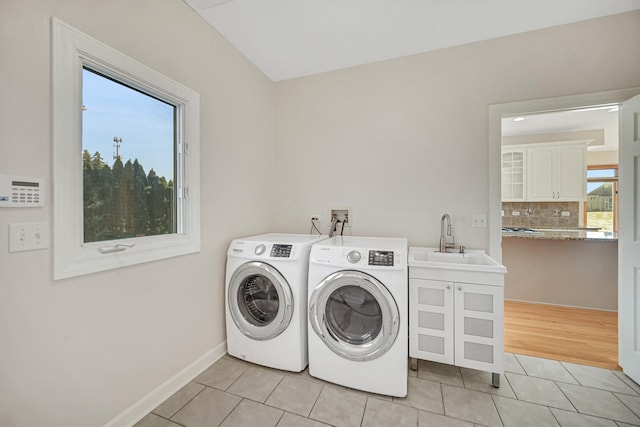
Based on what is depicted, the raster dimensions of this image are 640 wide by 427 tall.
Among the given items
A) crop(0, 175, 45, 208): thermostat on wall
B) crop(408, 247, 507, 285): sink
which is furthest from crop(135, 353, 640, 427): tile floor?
crop(0, 175, 45, 208): thermostat on wall

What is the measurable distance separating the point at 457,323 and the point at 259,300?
1387 mm

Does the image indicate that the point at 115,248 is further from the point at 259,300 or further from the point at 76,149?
the point at 259,300

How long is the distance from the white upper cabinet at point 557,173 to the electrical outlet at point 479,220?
296 cm

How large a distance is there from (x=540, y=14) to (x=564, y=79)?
51cm

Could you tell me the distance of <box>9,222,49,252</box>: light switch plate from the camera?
1044mm

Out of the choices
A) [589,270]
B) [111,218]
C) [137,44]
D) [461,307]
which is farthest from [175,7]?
[589,270]

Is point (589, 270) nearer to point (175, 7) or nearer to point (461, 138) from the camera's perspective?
point (461, 138)

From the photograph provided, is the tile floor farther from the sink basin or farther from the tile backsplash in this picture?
the tile backsplash

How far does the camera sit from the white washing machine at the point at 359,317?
164 cm

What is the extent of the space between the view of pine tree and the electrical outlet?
2.29 meters

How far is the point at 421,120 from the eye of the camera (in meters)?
2.39

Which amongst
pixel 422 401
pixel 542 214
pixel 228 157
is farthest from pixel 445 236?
pixel 542 214

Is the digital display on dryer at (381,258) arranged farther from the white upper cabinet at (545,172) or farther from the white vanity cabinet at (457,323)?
the white upper cabinet at (545,172)

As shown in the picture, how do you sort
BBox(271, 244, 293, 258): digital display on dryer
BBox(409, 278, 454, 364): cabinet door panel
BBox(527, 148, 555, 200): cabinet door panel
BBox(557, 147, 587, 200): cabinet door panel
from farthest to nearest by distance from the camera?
BBox(527, 148, 555, 200): cabinet door panel, BBox(557, 147, 587, 200): cabinet door panel, BBox(271, 244, 293, 258): digital display on dryer, BBox(409, 278, 454, 364): cabinet door panel
